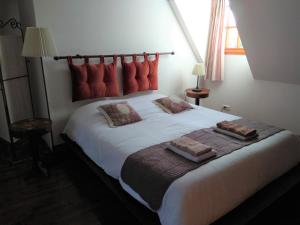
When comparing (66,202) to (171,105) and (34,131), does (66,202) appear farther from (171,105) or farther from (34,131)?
(171,105)

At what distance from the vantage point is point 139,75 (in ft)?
11.3

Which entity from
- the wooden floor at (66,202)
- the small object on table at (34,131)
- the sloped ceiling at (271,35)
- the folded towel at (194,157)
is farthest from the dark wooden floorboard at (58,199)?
the sloped ceiling at (271,35)

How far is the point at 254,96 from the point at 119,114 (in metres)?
2.21

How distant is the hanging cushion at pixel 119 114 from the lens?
2608mm

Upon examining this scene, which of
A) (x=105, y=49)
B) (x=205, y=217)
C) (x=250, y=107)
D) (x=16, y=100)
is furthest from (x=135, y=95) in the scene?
(x=205, y=217)

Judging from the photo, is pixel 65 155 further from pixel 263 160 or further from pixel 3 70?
pixel 263 160

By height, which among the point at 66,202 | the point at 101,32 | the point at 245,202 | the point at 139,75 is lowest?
the point at 66,202

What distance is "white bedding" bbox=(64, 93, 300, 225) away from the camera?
155cm

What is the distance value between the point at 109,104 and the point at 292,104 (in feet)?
8.01

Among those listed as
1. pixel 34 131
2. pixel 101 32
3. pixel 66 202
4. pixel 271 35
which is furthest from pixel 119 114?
pixel 271 35

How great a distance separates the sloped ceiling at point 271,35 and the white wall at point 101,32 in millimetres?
1167

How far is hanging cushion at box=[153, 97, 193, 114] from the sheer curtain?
3.85ft

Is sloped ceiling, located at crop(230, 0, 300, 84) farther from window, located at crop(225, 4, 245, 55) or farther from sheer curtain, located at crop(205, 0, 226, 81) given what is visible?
sheer curtain, located at crop(205, 0, 226, 81)

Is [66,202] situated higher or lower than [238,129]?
lower
